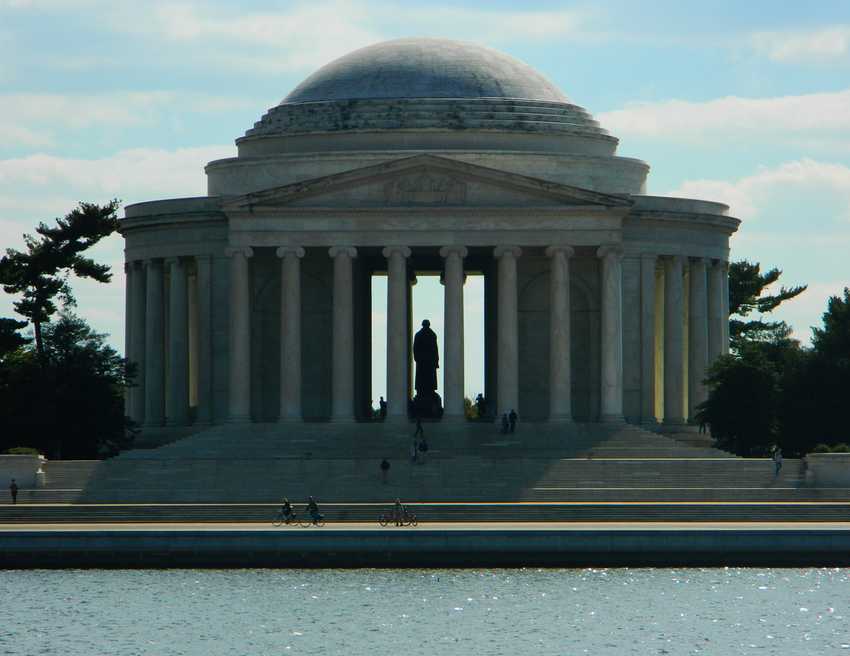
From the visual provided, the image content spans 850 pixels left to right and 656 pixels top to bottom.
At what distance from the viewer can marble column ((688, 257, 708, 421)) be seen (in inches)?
5531

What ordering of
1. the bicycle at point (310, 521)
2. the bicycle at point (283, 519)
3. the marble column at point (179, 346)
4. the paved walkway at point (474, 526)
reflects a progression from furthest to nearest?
the marble column at point (179, 346)
the bicycle at point (283, 519)
the bicycle at point (310, 521)
the paved walkway at point (474, 526)

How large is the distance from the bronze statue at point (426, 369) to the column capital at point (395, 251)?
28.6 feet

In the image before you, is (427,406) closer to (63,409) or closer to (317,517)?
(63,409)

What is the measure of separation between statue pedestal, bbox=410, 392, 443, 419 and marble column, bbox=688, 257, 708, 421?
13729mm

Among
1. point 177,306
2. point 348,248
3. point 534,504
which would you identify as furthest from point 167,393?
point 534,504

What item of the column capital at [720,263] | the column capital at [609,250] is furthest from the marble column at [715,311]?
the column capital at [609,250]

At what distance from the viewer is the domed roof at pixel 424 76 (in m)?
138

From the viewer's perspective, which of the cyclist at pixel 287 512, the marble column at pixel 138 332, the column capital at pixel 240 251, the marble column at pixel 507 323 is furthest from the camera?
the marble column at pixel 138 332

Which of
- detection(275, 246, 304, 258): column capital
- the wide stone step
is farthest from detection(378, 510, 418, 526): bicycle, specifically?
detection(275, 246, 304, 258): column capital

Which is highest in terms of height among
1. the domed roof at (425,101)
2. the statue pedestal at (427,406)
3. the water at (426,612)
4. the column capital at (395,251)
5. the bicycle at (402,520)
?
the domed roof at (425,101)

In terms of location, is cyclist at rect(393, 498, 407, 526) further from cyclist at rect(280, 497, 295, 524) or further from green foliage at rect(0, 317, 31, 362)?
green foliage at rect(0, 317, 31, 362)

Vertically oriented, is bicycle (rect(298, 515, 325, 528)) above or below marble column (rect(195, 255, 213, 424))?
below

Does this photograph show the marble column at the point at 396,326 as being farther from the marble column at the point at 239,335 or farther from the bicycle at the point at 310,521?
the bicycle at the point at 310,521

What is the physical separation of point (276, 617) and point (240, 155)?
5867 cm
